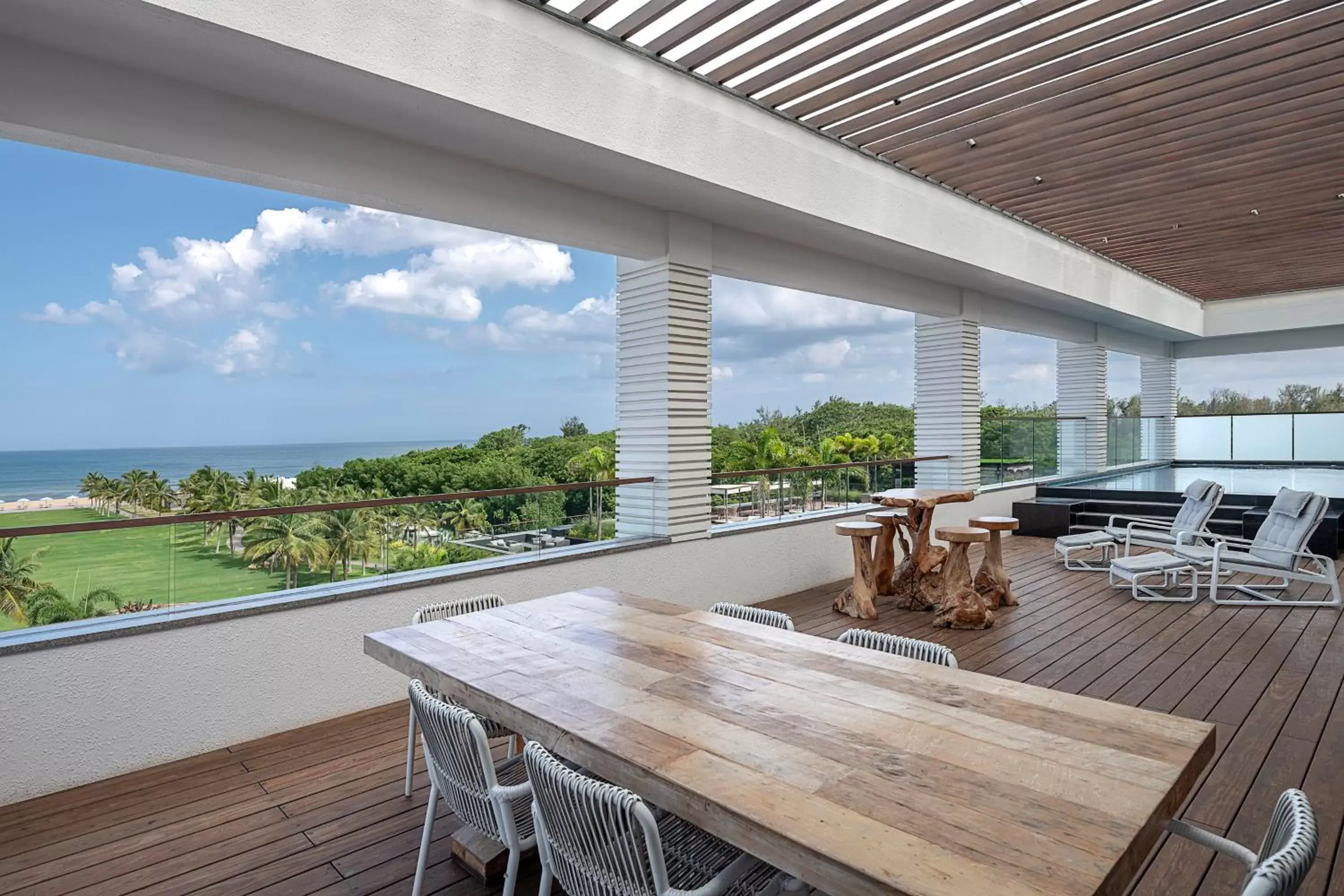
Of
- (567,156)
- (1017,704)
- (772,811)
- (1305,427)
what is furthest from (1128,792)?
(1305,427)

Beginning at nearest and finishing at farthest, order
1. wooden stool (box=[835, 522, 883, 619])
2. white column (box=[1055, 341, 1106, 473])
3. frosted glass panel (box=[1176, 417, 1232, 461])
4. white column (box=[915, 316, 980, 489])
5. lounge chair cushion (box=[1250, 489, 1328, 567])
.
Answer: wooden stool (box=[835, 522, 883, 619]) < lounge chair cushion (box=[1250, 489, 1328, 567]) < white column (box=[915, 316, 980, 489]) < white column (box=[1055, 341, 1106, 473]) < frosted glass panel (box=[1176, 417, 1232, 461])

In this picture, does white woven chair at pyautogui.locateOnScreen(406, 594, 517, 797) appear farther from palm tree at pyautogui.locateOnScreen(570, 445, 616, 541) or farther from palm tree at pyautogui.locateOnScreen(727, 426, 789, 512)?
palm tree at pyautogui.locateOnScreen(727, 426, 789, 512)

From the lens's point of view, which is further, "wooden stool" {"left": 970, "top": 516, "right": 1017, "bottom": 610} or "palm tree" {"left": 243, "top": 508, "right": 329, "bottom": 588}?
"wooden stool" {"left": 970, "top": 516, "right": 1017, "bottom": 610}

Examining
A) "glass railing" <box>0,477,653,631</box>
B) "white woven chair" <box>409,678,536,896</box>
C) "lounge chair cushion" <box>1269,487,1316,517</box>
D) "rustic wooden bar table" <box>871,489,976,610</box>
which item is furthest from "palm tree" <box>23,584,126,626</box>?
"lounge chair cushion" <box>1269,487,1316,517</box>

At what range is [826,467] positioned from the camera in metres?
7.65

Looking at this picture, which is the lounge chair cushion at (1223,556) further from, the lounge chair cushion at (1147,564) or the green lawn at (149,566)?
the green lawn at (149,566)

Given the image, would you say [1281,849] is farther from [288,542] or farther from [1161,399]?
[1161,399]

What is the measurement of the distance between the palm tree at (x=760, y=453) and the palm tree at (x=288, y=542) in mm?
12500

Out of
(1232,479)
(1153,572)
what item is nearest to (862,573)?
(1153,572)

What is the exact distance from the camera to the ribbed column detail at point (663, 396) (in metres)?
6.00

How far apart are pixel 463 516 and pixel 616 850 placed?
335cm

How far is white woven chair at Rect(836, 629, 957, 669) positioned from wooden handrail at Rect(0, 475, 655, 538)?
8.51ft

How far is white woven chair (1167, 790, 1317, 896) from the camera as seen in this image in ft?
4.20

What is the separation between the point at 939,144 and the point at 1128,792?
5.48 meters
